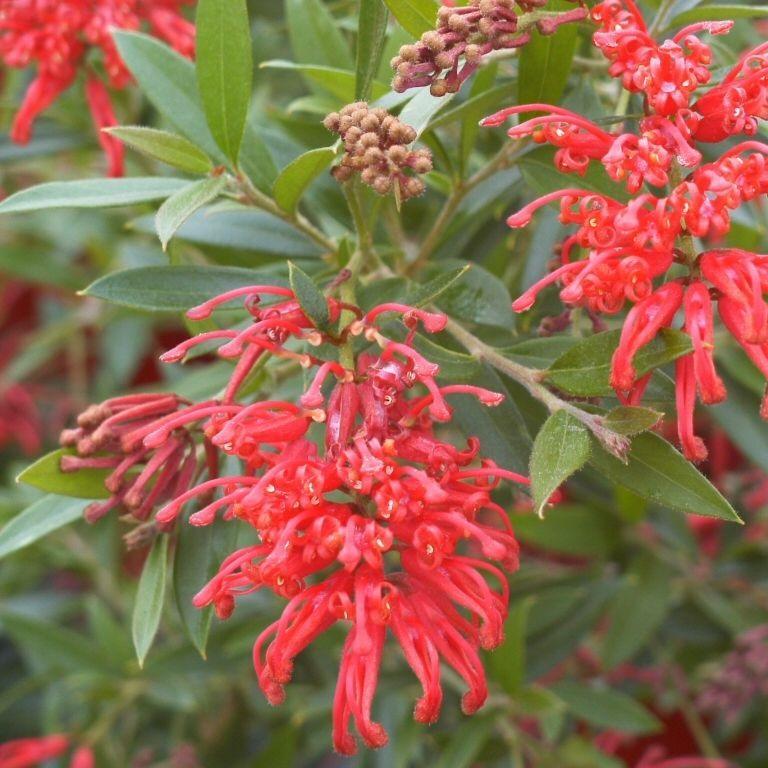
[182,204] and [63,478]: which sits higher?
[182,204]

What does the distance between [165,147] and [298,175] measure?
14cm

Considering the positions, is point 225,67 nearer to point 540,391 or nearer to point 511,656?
point 540,391

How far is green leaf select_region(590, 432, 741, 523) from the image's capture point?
0.96 metres

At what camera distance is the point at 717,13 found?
116cm

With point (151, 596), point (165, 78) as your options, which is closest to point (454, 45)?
point (165, 78)

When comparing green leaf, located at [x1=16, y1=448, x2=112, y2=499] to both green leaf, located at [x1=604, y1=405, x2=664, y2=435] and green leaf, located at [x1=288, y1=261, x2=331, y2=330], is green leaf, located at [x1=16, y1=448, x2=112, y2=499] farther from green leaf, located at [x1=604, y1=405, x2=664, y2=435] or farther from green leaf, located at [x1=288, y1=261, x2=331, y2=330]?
green leaf, located at [x1=604, y1=405, x2=664, y2=435]

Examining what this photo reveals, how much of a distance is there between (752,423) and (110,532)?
1.30m

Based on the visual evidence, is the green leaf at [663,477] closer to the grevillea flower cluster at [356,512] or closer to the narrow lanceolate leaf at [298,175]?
the grevillea flower cluster at [356,512]

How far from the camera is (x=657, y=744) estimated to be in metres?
2.19

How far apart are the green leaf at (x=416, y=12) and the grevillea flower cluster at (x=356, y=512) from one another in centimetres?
29

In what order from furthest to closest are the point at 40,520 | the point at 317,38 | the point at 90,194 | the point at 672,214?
1. the point at 317,38
2. the point at 40,520
3. the point at 90,194
4. the point at 672,214

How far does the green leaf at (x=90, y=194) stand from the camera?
3.52 feet

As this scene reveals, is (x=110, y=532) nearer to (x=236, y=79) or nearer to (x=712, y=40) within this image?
(x=236, y=79)

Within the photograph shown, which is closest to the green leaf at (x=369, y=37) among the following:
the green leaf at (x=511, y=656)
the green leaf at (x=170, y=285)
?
the green leaf at (x=170, y=285)
